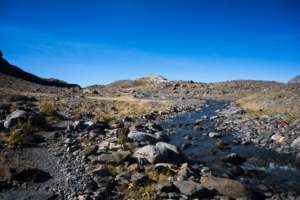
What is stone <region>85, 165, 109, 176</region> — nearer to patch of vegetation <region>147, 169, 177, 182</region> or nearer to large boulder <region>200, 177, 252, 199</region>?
patch of vegetation <region>147, 169, 177, 182</region>

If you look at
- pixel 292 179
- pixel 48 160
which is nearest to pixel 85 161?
pixel 48 160

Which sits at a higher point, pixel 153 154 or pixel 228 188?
pixel 153 154

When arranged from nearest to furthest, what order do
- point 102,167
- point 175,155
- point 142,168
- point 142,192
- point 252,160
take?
1. point 142,192
2. point 102,167
3. point 142,168
4. point 175,155
5. point 252,160

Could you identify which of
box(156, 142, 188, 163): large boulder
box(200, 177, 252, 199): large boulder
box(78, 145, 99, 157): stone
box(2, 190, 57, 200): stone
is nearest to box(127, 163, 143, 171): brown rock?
box(78, 145, 99, 157): stone

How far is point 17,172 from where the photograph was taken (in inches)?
240

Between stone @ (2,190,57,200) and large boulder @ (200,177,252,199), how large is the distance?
17.3 feet

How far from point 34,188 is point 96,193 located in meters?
1.77

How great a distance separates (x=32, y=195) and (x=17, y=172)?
3.66ft

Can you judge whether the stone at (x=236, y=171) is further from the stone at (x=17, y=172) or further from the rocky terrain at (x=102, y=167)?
the stone at (x=17, y=172)

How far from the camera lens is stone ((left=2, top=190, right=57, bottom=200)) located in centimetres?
527

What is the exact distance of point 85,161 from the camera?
27.1 feet

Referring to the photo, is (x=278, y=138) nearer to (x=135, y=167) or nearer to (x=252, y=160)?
(x=252, y=160)

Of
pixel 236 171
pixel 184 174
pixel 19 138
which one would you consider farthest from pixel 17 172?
pixel 236 171

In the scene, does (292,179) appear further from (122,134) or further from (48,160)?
(48,160)
